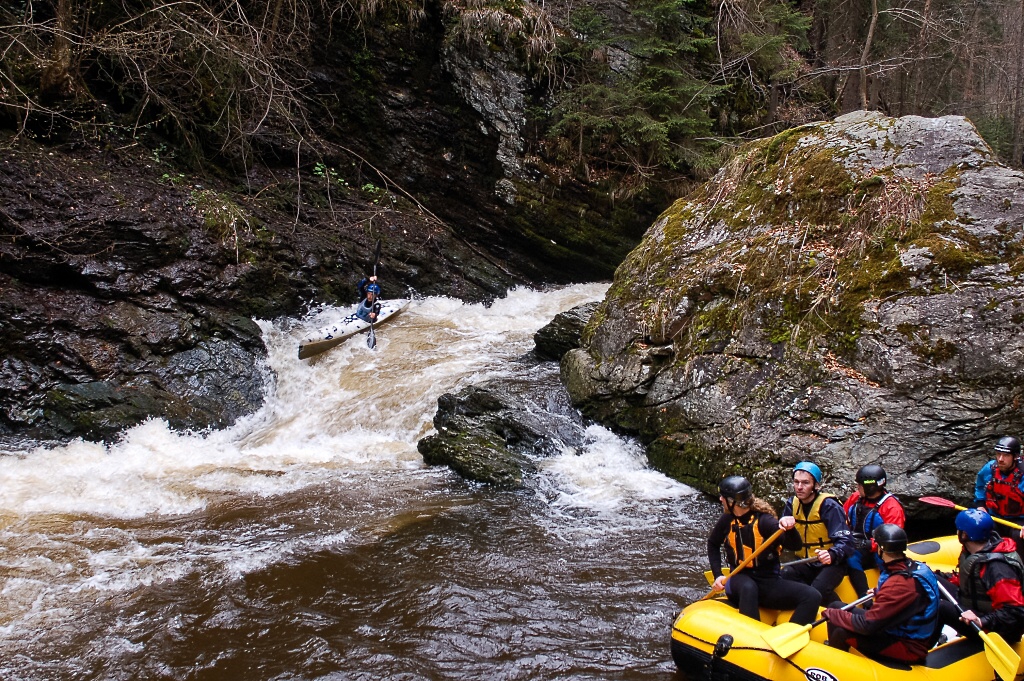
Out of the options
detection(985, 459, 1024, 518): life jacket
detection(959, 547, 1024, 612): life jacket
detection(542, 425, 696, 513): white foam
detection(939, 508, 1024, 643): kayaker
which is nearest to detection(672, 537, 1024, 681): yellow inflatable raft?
detection(939, 508, 1024, 643): kayaker

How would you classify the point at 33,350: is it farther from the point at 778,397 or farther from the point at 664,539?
the point at 778,397

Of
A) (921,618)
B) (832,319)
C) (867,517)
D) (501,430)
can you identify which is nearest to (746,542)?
(867,517)

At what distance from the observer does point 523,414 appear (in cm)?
817

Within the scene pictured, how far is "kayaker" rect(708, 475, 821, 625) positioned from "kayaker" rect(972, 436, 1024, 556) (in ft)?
5.74

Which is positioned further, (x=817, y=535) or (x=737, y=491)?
(x=817, y=535)

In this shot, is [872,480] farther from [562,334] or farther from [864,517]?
[562,334]

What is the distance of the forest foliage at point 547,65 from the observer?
10102 mm

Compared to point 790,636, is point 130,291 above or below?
above

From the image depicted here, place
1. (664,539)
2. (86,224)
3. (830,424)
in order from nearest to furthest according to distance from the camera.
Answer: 1. (664,539)
2. (830,424)
3. (86,224)

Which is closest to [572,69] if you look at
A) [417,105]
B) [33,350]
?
[417,105]

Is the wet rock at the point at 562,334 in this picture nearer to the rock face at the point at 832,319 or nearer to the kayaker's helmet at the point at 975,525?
the rock face at the point at 832,319

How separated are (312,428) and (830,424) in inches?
241

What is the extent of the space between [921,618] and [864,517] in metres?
0.96

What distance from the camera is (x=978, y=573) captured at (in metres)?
3.64
